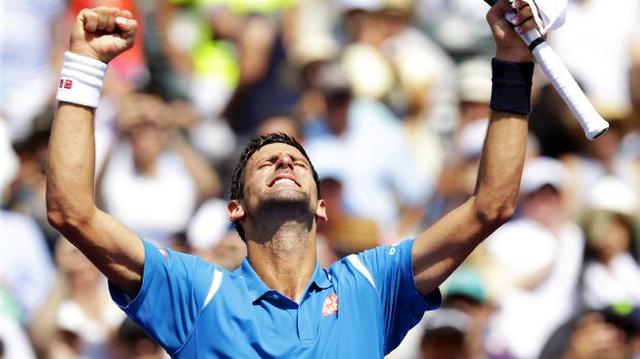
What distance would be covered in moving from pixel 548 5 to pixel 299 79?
19.1 ft

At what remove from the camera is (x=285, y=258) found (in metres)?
5.50

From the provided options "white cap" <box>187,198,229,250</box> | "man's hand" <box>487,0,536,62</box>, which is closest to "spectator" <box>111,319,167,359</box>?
"white cap" <box>187,198,229,250</box>

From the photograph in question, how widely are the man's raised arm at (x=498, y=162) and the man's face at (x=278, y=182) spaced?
0.54 metres

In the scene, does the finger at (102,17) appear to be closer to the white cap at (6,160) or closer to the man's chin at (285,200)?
the man's chin at (285,200)

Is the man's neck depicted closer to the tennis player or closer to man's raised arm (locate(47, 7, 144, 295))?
the tennis player

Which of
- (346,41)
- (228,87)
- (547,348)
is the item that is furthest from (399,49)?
(547,348)

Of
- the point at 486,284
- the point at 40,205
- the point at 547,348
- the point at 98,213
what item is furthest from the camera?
the point at 40,205

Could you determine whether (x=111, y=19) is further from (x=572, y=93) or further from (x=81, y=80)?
(x=572, y=93)

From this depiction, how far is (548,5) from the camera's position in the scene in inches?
202

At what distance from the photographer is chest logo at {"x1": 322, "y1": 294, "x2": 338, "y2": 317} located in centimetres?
533

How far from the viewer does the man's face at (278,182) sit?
5.51 meters

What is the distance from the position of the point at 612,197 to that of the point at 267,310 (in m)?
4.62

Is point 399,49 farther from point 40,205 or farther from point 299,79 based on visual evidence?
point 40,205

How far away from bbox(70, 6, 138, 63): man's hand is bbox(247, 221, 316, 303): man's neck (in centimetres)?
90
